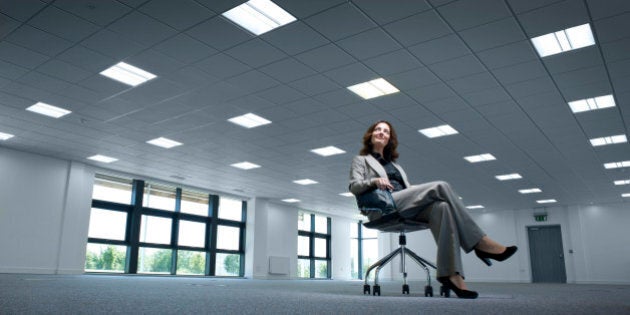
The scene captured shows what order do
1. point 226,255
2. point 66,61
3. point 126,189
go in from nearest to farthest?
point 66,61 < point 126,189 < point 226,255

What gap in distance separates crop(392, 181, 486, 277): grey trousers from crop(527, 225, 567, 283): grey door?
1660cm

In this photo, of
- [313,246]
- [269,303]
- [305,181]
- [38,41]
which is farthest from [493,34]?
[313,246]

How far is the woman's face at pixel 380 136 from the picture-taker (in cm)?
290

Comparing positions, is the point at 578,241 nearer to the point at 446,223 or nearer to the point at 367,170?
the point at 367,170

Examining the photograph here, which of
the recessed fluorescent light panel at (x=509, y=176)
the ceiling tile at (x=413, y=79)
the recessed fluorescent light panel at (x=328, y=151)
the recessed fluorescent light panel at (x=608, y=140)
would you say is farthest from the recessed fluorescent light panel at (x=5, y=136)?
the recessed fluorescent light panel at (x=608, y=140)

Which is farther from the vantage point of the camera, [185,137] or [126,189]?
[126,189]

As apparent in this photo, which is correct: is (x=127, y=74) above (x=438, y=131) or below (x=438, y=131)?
above

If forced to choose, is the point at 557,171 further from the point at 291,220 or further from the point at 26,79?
the point at 26,79

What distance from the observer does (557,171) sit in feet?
37.2

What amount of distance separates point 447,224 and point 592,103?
20.1ft

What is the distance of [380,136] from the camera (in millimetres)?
2904

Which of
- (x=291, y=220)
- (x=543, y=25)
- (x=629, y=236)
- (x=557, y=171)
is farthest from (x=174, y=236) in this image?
(x=629, y=236)

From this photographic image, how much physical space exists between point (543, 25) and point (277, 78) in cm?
329

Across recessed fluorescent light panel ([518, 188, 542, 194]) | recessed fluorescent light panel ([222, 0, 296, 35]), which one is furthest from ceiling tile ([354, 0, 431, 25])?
recessed fluorescent light panel ([518, 188, 542, 194])
